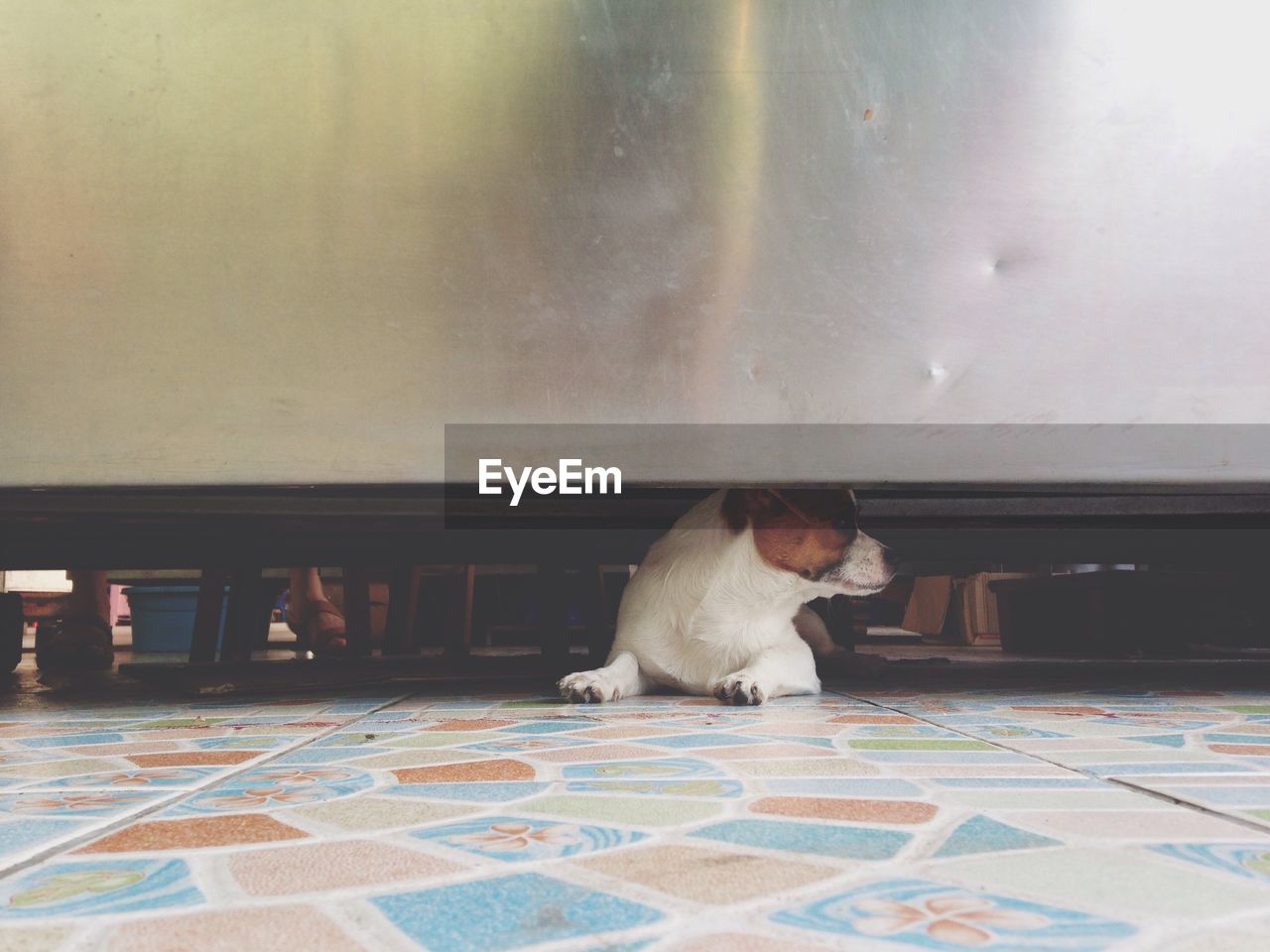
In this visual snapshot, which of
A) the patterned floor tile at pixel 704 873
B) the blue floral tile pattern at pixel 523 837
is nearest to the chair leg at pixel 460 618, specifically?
the blue floral tile pattern at pixel 523 837

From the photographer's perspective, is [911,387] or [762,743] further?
[911,387]

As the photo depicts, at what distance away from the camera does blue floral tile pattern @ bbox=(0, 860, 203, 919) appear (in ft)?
1.60

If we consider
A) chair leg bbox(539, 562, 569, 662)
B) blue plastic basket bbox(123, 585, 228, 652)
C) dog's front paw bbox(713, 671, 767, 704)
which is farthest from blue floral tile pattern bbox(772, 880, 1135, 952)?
blue plastic basket bbox(123, 585, 228, 652)

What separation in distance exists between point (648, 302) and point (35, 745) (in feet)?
3.16

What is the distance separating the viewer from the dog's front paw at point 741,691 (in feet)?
5.19

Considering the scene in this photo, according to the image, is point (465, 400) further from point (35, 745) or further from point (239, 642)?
point (239, 642)

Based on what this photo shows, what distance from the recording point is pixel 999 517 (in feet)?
5.57

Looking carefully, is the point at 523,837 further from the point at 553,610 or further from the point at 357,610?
the point at 357,610

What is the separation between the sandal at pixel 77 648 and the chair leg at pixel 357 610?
79 cm

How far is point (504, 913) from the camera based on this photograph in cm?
47

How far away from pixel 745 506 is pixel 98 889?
1.43 meters

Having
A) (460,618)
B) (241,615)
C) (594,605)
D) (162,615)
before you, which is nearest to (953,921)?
(594,605)

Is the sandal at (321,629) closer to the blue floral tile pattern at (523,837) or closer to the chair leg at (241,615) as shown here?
the chair leg at (241,615)

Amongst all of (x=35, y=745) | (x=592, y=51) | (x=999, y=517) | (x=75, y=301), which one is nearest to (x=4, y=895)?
(x=35, y=745)
